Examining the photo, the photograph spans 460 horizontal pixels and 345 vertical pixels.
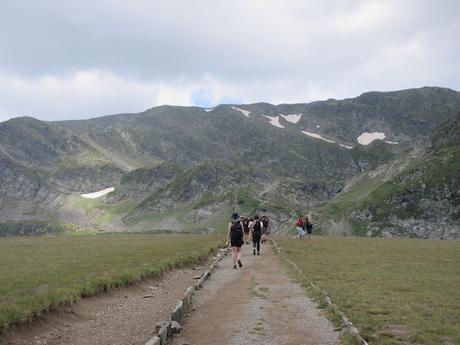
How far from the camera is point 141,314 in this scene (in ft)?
63.2

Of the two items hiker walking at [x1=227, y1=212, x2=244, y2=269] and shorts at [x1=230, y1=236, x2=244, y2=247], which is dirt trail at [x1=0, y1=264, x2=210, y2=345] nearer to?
shorts at [x1=230, y1=236, x2=244, y2=247]

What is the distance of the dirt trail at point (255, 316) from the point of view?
45.9 ft

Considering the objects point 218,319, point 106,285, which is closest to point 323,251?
point 106,285

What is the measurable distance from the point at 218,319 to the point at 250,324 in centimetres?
159

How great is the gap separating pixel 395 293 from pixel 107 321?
41.3ft

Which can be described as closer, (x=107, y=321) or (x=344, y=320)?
(x=344, y=320)

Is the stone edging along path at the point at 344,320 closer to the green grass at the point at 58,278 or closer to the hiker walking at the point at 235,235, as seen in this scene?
the hiker walking at the point at 235,235

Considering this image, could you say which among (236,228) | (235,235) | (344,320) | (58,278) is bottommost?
(344,320)

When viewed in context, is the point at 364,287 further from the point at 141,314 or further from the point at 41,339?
the point at 41,339

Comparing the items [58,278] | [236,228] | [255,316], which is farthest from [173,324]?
[236,228]

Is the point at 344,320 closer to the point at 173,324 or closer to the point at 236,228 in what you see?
the point at 173,324

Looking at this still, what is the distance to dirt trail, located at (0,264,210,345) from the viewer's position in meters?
15.3

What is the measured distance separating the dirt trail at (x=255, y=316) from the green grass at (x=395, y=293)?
139 centimetres

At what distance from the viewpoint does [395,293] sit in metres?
20.9
